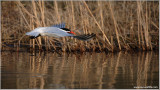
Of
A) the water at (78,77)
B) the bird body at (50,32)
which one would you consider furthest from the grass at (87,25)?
the water at (78,77)

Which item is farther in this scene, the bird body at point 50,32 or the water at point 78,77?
the bird body at point 50,32

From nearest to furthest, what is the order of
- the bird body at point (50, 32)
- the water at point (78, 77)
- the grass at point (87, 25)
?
the water at point (78, 77)
the bird body at point (50, 32)
the grass at point (87, 25)

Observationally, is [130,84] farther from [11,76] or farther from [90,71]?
[11,76]

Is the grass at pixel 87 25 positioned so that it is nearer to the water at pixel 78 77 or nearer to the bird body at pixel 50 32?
the bird body at pixel 50 32

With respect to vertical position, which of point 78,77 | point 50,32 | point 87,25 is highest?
point 87,25

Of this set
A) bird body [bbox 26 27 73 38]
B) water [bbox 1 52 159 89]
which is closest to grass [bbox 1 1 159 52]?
bird body [bbox 26 27 73 38]

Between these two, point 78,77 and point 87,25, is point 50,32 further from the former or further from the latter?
point 78,77

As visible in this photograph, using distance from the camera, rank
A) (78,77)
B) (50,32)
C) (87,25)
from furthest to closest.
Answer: (87,25)
(50,32)
(78,77)

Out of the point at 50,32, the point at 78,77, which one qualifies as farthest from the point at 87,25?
the point at 78,77

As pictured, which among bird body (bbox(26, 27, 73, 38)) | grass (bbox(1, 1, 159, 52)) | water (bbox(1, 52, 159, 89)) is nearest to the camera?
water (bbox(1, 52, 159, 89))

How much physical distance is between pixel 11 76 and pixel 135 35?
7586mm

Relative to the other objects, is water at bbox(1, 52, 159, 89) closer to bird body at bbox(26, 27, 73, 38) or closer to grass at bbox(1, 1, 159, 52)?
bird body at bbox(26, 27, 73, 38)

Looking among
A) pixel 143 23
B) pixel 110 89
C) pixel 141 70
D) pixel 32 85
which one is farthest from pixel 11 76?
pixel 143 23

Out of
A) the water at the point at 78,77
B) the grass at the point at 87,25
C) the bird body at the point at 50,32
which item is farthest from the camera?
the grass at the point at 87,25
